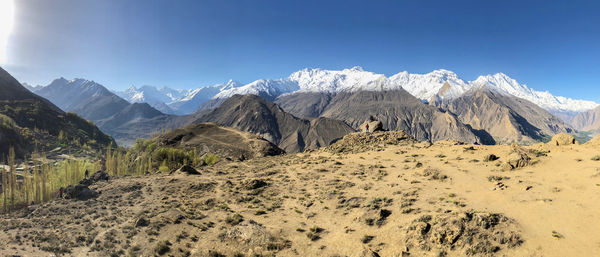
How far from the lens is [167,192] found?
36.3 meters

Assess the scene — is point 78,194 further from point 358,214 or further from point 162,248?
point 358,214

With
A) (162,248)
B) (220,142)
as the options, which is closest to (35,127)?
(220,142)

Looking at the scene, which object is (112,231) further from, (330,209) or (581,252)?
(581,252)

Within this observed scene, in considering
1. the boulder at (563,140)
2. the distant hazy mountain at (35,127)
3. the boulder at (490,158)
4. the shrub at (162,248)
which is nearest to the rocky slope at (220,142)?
the shrub at (162,248)

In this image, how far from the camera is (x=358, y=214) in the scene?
81.8 ft

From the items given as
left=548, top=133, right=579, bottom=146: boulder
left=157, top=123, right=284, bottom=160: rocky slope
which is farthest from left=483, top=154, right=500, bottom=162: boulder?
left=157, top=123, right=284, bottom=160: rocky slope

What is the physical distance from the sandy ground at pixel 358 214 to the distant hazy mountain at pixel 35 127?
401 feet

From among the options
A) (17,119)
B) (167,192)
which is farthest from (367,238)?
(17,119)

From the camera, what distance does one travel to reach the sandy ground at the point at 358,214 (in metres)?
17.6

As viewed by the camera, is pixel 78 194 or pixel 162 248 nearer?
pixel 162 248

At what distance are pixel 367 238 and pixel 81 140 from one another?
8081 inches

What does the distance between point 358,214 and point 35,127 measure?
677 feet

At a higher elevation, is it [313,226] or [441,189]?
[441,189]

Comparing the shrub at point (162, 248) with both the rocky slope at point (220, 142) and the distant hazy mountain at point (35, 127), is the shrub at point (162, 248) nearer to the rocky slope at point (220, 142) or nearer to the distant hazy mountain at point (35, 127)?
the rocky slope at point (220, 142)
